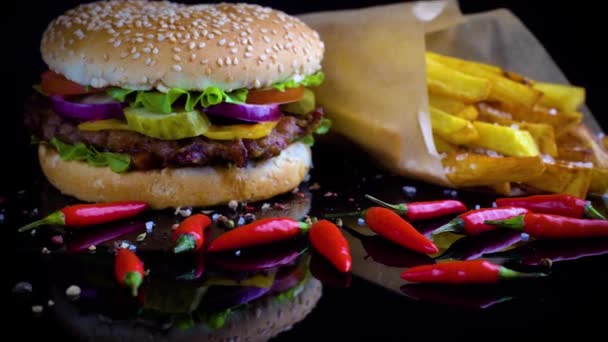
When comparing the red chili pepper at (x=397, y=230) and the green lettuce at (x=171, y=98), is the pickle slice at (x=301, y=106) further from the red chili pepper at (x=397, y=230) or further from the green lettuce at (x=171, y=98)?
the red chili pepper at (x=397, y=230)

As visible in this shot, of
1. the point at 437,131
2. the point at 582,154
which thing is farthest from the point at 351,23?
the point at 582,154

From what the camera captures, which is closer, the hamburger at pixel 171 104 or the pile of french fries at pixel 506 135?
the hamburger at pixel 171 104

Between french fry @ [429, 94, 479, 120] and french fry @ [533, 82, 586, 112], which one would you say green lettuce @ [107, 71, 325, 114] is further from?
french fry @ [533, 82, 586, 112]

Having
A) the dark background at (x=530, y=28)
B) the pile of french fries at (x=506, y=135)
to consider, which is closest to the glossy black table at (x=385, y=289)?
the pile of french fries at (x=506, y=135)

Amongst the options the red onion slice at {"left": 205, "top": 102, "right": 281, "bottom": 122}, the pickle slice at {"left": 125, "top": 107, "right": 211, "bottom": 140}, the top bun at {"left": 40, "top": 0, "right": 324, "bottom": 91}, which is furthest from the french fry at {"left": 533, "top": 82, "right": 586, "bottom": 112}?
the pickle slice at {"left": 125, "top": 107, "right": 211, "bottom": 140}

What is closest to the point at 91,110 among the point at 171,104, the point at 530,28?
the point at 171,104

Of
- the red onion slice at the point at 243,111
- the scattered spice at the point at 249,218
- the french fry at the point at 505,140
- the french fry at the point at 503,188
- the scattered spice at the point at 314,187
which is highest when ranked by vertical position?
the red onion slice at the point at 243,111

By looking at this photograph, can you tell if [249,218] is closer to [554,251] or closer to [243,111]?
[243,111]
